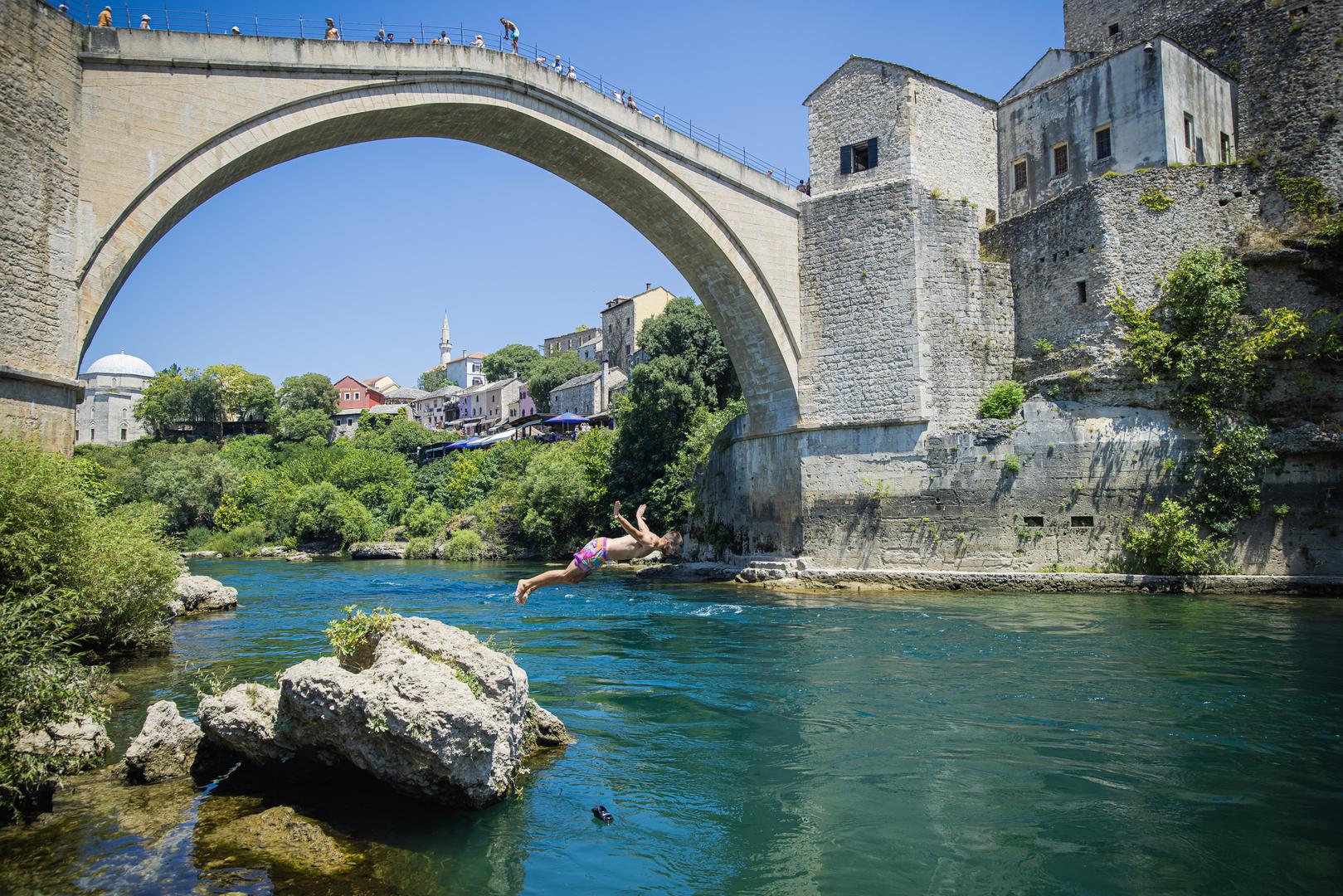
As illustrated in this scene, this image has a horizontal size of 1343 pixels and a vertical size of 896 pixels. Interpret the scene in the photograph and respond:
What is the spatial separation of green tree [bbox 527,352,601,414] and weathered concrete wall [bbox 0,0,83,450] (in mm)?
48795

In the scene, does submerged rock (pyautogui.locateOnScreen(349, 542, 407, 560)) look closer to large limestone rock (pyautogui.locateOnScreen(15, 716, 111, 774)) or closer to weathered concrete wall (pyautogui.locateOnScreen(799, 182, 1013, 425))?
weathered concrete wall (pyautogui.locateOnScreen(799, 182, 1013, 425))

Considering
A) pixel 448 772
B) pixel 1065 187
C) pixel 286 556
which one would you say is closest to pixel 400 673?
pixel 448 772

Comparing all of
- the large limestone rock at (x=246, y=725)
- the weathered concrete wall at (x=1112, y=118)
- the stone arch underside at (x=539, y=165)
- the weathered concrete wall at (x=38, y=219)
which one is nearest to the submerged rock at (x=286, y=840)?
the large limestone rock at (x=246, y=725)

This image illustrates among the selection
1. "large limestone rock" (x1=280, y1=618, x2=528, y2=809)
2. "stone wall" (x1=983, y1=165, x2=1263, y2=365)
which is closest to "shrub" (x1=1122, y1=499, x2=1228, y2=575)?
"stone wall" (x1=983, y1=165, x2=1263, y2=365)

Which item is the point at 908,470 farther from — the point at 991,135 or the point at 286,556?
the point at 286,556

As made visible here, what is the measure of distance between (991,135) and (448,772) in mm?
18341

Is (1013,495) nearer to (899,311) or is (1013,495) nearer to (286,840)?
(899,311)

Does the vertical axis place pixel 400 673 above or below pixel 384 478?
below

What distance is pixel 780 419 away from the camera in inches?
734

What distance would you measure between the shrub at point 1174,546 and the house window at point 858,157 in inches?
337

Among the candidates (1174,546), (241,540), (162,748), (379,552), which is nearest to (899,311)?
(1174,546)

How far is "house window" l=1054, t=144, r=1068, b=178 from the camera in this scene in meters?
18.2

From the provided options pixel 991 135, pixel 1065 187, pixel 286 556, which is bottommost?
pixel 286 556

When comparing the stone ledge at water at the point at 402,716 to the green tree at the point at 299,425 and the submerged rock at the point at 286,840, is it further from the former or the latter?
the green tree at the point at 299,425
